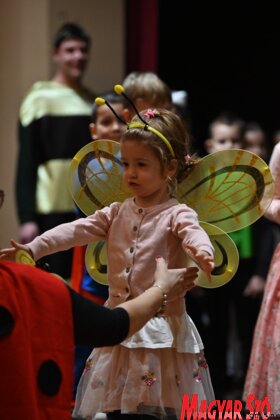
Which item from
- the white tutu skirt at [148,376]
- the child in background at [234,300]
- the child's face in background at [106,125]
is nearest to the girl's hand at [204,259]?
the white tutu skirt at [148,376]

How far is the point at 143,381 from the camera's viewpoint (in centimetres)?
207

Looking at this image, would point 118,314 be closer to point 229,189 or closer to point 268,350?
point 229,189

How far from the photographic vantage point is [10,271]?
1.72 meters

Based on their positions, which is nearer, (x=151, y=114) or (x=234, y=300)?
(x=151, y=114)

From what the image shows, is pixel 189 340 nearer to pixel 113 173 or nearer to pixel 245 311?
pixel 113 173

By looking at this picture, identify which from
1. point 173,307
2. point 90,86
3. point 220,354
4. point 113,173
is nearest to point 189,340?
point 173,307

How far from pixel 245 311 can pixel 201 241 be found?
1825 millimetres

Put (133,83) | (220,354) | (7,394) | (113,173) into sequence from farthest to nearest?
(220,354) → (133,83) → (113,173) → (7,394)

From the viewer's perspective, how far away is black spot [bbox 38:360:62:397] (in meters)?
1.73

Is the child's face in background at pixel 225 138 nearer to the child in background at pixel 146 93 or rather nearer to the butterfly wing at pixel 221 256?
the child in background at pixel 146 93

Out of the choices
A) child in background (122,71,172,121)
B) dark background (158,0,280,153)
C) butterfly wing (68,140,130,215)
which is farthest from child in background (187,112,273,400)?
butterfly wing (68,140,130,215)

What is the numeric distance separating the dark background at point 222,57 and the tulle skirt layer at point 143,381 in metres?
2.35

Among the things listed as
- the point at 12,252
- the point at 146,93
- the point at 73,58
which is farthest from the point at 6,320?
the point at 73,58

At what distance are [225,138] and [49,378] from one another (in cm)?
219
